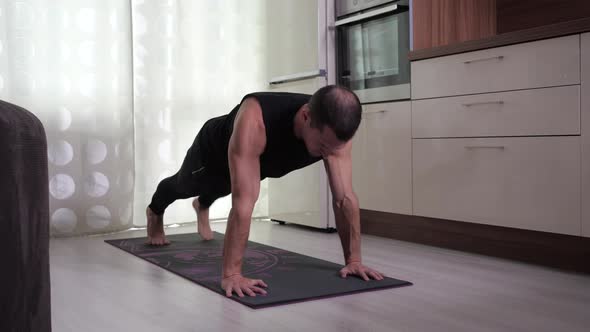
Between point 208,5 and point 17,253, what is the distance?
325 centimetres

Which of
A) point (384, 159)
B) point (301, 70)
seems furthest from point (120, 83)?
point (384, 159)

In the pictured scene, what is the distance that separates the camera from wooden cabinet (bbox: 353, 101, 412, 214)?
3004 millimetres

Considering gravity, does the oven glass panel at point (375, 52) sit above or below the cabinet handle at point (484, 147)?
above

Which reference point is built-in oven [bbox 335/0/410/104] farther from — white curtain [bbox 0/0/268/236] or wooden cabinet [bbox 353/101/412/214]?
white curtain [bbox 0/0/268/236]

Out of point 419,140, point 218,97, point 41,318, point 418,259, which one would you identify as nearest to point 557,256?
point 418,259

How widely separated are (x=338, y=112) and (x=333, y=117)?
0.02 metres

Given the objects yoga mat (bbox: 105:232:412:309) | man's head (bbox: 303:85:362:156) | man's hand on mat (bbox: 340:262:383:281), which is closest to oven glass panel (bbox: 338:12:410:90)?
yoga mat (bbox: 105:232:412:309)

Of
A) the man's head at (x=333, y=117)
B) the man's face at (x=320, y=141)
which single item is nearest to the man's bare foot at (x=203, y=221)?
the man's face at (x=320, y=141)

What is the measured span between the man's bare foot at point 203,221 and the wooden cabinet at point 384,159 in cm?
84

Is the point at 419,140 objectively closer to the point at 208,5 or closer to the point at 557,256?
the point at 557,256

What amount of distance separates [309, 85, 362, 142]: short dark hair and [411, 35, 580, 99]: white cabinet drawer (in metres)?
0.97

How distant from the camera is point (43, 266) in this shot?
0.87 metres

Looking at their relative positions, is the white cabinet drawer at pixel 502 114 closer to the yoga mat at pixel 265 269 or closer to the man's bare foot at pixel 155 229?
the yoga mat at pixel 265 269

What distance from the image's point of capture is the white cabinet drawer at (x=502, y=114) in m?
2.27
